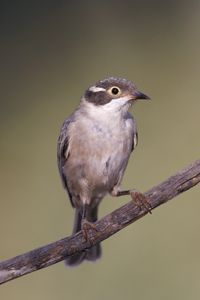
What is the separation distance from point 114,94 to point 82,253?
1225mm

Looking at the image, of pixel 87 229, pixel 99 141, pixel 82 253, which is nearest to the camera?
pixel 87 229

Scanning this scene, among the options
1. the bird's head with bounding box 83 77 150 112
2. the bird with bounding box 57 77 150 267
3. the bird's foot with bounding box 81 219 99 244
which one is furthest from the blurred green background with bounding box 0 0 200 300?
the bird's head with bounding box 83 77 150 112

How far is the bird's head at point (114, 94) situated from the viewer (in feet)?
15.9

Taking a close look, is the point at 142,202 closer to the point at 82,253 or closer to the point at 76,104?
the point at 82,253

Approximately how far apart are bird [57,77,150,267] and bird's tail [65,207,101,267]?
0.23 m

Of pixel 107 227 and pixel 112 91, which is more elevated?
pixel 112 91

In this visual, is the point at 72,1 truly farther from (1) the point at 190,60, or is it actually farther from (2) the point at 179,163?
(2) the point at 179,163

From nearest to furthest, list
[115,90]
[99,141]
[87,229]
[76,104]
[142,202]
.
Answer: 1. [142,202]
2. [87,229]
3. [115,90]
4. [99,141]
5. [76,104]

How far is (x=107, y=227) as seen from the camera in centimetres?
460

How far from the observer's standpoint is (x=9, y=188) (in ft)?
22.9

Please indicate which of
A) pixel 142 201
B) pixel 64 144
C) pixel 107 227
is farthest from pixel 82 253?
pixel 142 201

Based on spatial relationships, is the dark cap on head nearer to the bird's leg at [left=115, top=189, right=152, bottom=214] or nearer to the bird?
the bird

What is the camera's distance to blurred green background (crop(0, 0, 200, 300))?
20.5ft

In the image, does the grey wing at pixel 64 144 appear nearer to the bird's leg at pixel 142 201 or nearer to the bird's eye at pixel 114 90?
the bird's eye at pixel 114 90
